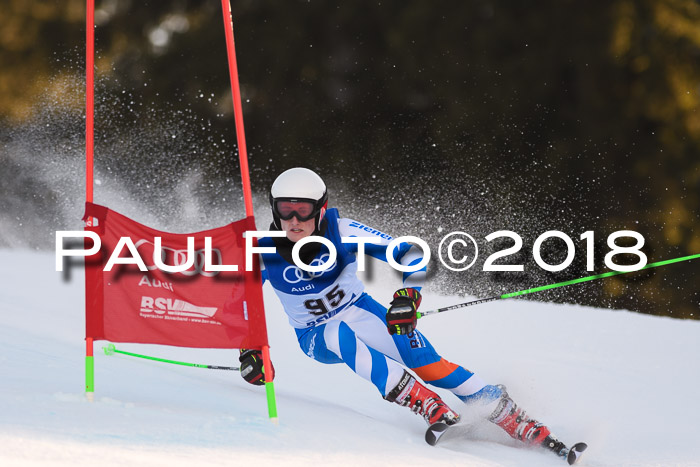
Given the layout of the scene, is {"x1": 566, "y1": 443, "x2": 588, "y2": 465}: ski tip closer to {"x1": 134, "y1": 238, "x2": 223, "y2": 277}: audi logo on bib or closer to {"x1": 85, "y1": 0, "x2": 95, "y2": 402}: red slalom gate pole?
{"x1": 134, "y1": 238, "x2": 223, "y2": 277}: audi logo on bib

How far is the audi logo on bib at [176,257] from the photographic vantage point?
10.1 ft

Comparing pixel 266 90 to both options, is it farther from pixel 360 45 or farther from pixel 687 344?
pixel 687 344

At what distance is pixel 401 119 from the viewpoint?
14.5m

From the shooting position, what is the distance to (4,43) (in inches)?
562

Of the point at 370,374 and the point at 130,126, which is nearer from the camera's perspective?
the point at 370,374

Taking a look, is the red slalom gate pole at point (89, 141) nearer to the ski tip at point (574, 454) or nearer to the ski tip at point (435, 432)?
the ski tip at point (435, 432)

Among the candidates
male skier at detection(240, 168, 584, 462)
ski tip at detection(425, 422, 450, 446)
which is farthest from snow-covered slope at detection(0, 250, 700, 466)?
male skier at detection(240, 168, 584, 462)

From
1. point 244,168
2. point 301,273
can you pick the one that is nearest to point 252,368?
point 301,273

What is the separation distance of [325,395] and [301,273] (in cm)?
104

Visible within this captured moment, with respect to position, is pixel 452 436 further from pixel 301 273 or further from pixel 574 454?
pixel 301 273

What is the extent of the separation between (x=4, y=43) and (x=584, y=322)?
11.6 m

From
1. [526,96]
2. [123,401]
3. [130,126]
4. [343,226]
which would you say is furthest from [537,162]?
[123,401]

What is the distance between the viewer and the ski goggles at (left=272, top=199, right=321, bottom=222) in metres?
3.46

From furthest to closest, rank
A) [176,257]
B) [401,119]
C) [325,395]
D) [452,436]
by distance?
[401,119], [325,395], [452,436], [176,257]
